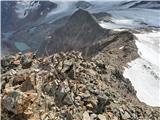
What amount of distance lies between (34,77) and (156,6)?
5103 inches

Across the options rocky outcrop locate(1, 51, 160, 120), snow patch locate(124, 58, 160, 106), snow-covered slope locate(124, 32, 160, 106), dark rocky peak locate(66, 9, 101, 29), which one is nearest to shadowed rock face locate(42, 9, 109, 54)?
dark rocky peak locate(66, 9, 101, 29)

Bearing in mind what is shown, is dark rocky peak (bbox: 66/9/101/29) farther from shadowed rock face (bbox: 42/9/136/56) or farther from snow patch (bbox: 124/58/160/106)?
snow patch (bbox: 124/58/160/106)

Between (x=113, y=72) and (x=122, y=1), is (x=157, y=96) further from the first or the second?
(x=122, y=1)

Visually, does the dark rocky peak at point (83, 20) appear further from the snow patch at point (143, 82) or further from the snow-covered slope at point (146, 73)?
the snow patch at point (143, 82)

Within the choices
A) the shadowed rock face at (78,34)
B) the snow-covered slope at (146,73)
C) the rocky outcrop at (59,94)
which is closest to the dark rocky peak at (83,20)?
the shadowed rock face at (78,34)

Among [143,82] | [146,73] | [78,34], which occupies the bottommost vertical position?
[78,34]

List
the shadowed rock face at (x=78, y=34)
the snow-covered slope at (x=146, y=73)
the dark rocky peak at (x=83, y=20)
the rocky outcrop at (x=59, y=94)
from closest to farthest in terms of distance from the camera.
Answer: the rocky outcrop at (x=59, y=94), the snow-covered slope at (x=146, y=73), the shadowed rock face at (x=78, y=34), the dark rocky peak at (x=83, y=20)

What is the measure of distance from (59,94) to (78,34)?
249 ft

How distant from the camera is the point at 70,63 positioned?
2761cm

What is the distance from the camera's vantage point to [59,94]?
79.2 ft

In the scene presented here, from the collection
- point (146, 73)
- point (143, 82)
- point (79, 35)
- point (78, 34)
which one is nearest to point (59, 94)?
point (143, 82)

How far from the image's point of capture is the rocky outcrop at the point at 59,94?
22781 millimetres

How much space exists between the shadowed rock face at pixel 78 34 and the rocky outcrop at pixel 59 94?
46.9 m

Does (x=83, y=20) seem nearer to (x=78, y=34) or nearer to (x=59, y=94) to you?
(x=78, y=34)
